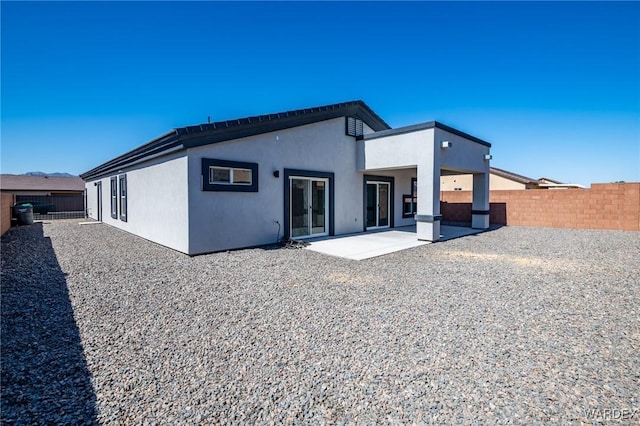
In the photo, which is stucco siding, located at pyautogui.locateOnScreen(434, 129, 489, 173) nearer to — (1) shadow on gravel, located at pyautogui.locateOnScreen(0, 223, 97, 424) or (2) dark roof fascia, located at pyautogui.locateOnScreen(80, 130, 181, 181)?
(2) dark roof fascia, located at pyautogui.locateOnScreen(80, 130, 181, 181)

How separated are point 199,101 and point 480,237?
50.1 feet

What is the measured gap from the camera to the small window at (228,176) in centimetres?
881

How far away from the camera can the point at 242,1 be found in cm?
938

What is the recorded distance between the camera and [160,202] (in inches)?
399

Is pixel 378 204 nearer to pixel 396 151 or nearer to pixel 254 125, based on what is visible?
pixel 396 151

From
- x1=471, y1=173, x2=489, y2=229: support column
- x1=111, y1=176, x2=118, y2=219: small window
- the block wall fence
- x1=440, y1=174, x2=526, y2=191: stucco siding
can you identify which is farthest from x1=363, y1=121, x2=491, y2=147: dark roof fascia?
x1=440, y1=174, x2=526, y2=191: stucco siding

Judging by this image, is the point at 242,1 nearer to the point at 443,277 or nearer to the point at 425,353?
the point at 443,277

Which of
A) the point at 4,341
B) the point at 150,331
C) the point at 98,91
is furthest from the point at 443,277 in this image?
the point at 98,91

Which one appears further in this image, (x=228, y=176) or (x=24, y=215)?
(x=24, y=215)

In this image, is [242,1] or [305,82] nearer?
[242,1]

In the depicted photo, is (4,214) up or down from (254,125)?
down

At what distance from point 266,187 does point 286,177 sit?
0.94m

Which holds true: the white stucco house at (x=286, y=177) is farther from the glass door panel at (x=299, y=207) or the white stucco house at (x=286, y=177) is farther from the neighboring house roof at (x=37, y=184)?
the neighboring house roof at (x=37, y=184)

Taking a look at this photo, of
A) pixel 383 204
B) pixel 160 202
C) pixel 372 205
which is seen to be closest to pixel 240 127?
pixel 160 202
